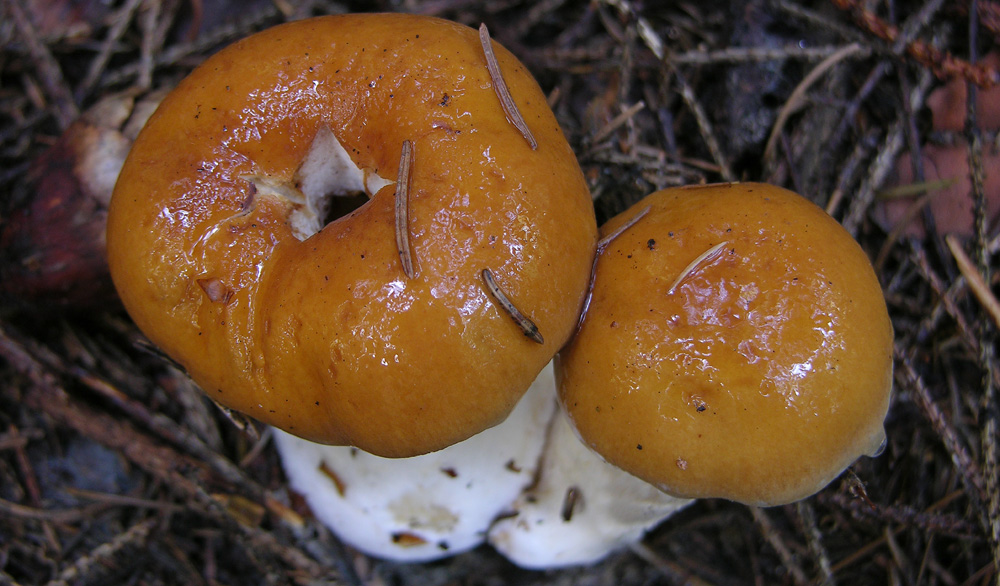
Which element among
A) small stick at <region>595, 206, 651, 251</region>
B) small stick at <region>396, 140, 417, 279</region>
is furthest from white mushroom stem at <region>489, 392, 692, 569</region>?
small stick at <region>396, 140, 417, 279</region>

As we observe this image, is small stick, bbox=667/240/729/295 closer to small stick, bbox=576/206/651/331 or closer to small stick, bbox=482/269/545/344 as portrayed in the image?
small stick, bbox=576/206/651/331

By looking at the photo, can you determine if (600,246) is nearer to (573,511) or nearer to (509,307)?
(509,307)

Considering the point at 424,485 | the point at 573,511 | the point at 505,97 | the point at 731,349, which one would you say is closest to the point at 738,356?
the point at 731,349

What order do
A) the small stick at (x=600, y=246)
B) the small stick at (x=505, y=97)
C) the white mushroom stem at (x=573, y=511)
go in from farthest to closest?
the white mushroom stem at (x=573, y=511), the small stick at (x=600, y=246), the small stick at (x=505, y=97)

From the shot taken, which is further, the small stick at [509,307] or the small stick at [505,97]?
the small stick at [505,97]

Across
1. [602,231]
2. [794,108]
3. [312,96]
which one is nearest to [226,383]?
[312,96]

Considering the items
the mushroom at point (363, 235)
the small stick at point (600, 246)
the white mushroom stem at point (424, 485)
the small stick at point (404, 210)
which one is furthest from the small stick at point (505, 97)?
the white mushroom stem at point (424, 485)

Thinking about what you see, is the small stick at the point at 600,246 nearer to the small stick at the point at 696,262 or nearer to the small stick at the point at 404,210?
the small stick at the point at 696,262
